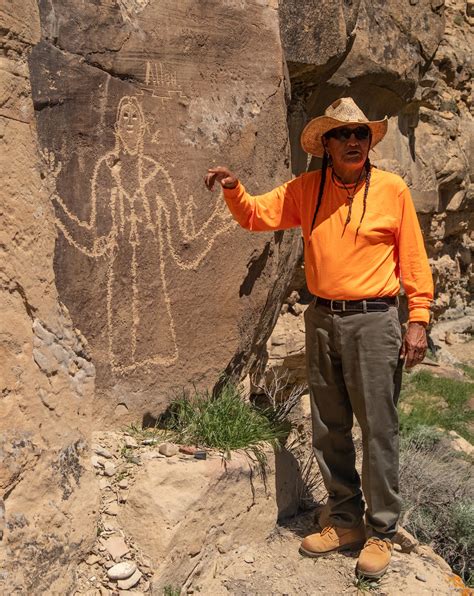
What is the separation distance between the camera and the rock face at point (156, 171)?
2842 mm

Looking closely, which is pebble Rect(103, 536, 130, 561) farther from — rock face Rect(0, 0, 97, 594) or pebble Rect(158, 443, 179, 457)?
pebble Rect(158, 443, 179, 457)

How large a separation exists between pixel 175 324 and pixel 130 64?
1151mm

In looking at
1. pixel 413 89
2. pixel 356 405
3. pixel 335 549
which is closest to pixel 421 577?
pixel 335 549

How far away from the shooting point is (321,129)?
2.81 metres

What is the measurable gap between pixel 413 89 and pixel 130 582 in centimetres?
451

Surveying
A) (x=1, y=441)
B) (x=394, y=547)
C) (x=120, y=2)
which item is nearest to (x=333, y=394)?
(x=394, y=547)

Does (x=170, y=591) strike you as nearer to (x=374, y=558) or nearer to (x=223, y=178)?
(x=374, y=558)

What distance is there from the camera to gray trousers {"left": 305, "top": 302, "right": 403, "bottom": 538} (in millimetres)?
2686

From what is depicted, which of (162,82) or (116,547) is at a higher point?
(162,82)

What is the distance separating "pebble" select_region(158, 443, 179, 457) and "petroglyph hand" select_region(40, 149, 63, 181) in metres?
1.16

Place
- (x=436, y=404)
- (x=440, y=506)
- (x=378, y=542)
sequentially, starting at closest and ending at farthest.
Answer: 1. (x=378, y=542)
2. (x=440, y=506)
3. (x=436, y=404)

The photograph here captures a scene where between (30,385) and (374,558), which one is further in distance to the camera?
(374,558)

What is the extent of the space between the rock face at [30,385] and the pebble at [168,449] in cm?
38

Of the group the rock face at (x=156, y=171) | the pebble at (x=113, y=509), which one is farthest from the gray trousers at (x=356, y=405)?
the pebble at (x=113, y=509)
